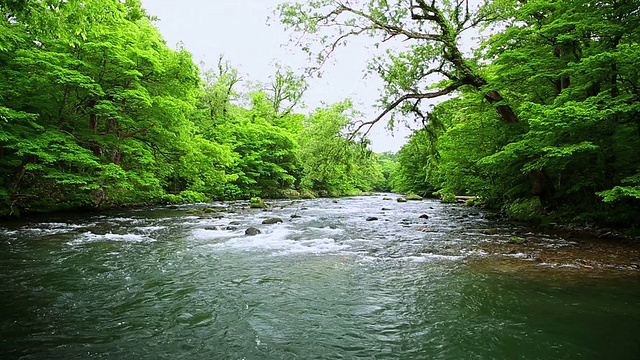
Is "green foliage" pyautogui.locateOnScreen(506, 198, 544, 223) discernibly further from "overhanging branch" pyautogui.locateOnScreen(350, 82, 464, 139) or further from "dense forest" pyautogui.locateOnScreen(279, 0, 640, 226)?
"overhanging branch" pyautogui.locateOnScreen(350, 82, 464, 139)

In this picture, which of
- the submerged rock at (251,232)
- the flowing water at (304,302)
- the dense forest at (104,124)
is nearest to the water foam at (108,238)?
the flowing water at (304,302)

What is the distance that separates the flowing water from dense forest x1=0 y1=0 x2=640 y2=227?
11.0 feet

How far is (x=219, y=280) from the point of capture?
6.53m

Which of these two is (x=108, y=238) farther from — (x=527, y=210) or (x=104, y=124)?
(x=527, y=210)

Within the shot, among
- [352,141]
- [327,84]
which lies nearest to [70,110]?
[327,84]

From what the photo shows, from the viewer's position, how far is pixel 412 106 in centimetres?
1630

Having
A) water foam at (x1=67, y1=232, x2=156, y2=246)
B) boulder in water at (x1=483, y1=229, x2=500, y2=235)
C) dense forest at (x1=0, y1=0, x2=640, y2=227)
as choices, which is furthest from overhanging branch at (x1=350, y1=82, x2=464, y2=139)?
water foam at (x1=67, y1=232, x2=156, y2=246)

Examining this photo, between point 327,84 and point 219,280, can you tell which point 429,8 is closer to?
point 327,84

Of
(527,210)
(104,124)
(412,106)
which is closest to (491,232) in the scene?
(527,210)

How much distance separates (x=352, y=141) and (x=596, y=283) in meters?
11.4

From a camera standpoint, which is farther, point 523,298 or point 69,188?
point 69,188

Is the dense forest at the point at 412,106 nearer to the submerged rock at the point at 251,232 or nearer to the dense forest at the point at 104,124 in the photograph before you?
the dense forest at the point at 104,124

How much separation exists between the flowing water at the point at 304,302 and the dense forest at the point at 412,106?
3.37 meters

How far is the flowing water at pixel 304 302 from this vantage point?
393 centimetres
